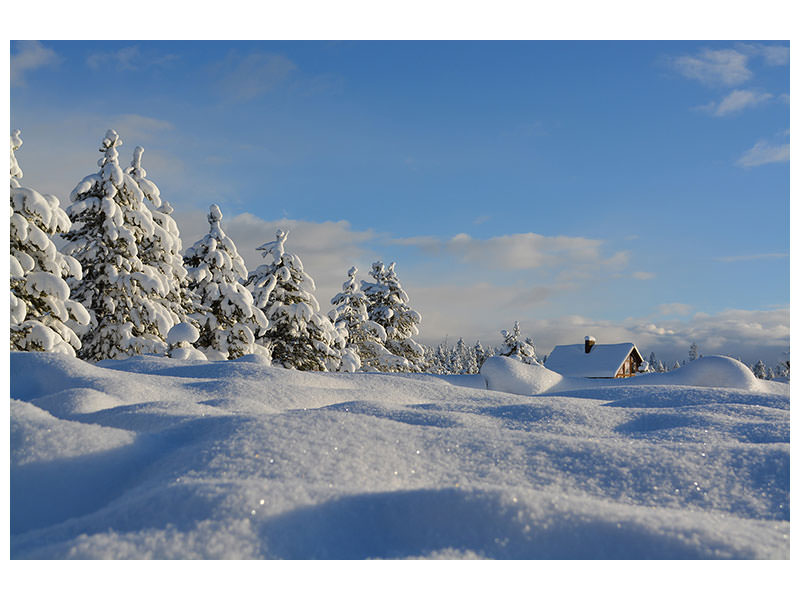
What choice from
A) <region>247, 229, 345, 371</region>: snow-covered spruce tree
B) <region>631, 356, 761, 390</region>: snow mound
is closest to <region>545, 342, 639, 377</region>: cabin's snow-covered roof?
<region>247, 229, 345, 371</region>: snow-covered spruce tree

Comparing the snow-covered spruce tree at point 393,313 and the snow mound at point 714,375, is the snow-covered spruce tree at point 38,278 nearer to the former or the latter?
the snow mound at point 714,375

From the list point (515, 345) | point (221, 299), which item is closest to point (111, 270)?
point (221, 299)

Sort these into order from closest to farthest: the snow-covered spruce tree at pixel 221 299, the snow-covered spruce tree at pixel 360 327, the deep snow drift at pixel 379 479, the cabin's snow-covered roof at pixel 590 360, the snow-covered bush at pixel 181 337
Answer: the deep snow drift at pixel 379 479 < the snow-covered bush at pixel 181 337 < the snow-covered spruce tree at pixel 221 299 < the snow-covered spruce tree at pixel 360 327 < the cabin's snow-covered roof at pixel 590 360

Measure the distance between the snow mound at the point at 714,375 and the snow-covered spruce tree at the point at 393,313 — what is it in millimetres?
20086

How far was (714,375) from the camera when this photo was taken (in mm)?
7664

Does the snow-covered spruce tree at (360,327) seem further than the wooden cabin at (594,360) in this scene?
No

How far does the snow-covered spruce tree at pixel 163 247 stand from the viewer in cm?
1672

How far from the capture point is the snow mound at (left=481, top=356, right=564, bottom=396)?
7.55 m

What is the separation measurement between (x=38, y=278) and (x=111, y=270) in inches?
147

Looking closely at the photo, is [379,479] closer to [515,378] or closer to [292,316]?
[515,378]

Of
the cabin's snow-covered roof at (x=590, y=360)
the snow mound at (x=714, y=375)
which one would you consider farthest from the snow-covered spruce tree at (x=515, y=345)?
the snow mound at (x=714, y=375)

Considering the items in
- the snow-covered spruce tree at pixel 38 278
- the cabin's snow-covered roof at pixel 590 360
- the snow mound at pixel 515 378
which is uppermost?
the snow-covered spruce tree at pixel 38 278
